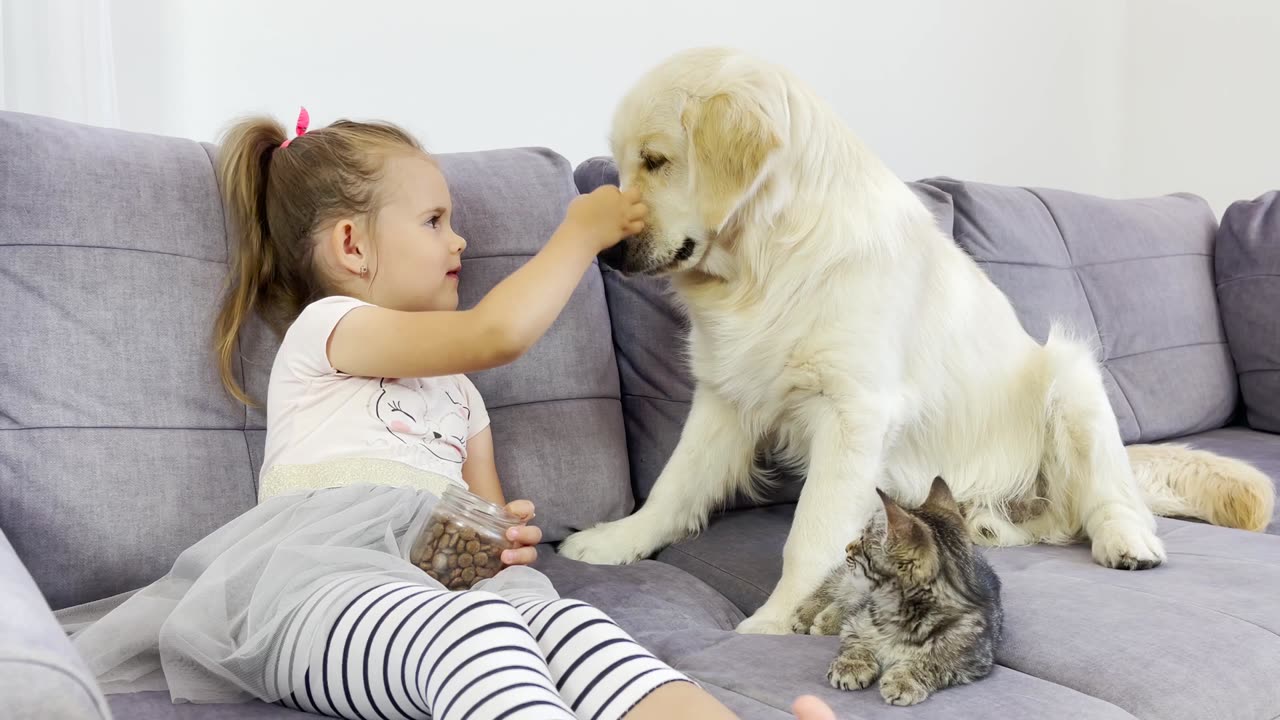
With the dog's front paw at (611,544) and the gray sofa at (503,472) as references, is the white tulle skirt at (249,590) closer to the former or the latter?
the gray sofa at (503,472)

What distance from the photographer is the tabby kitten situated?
110 centimetres

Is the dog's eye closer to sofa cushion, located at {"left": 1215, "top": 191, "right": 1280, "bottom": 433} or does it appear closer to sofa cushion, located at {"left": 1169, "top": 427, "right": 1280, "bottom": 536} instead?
sofa cushion, located at {"left": 1169, "top": 427, "right": 1280, "bottom": 536}

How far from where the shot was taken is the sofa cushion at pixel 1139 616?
113 centimetres

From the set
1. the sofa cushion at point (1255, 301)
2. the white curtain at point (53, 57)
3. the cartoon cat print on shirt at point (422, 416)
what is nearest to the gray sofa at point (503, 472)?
the cartoon cat print on shirt at point (422, 416)

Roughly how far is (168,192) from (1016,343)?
159 centimetres

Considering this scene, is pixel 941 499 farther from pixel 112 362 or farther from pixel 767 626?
pixel 112 362

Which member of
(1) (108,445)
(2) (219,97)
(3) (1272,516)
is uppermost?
(2) (219,97)

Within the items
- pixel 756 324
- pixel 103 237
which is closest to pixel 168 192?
pixel 103 237

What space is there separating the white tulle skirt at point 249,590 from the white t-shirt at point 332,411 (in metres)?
0.12

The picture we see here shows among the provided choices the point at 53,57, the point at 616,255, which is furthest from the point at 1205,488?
the point at 53,57

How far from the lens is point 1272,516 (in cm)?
196

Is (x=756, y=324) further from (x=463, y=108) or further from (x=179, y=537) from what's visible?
(x=463, y=108)

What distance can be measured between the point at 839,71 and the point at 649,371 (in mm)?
1799

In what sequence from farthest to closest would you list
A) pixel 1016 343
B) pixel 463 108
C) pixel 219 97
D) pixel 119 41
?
pixel 463 108
pixel 219 97
pixel 119 41
pixel 1016 343
